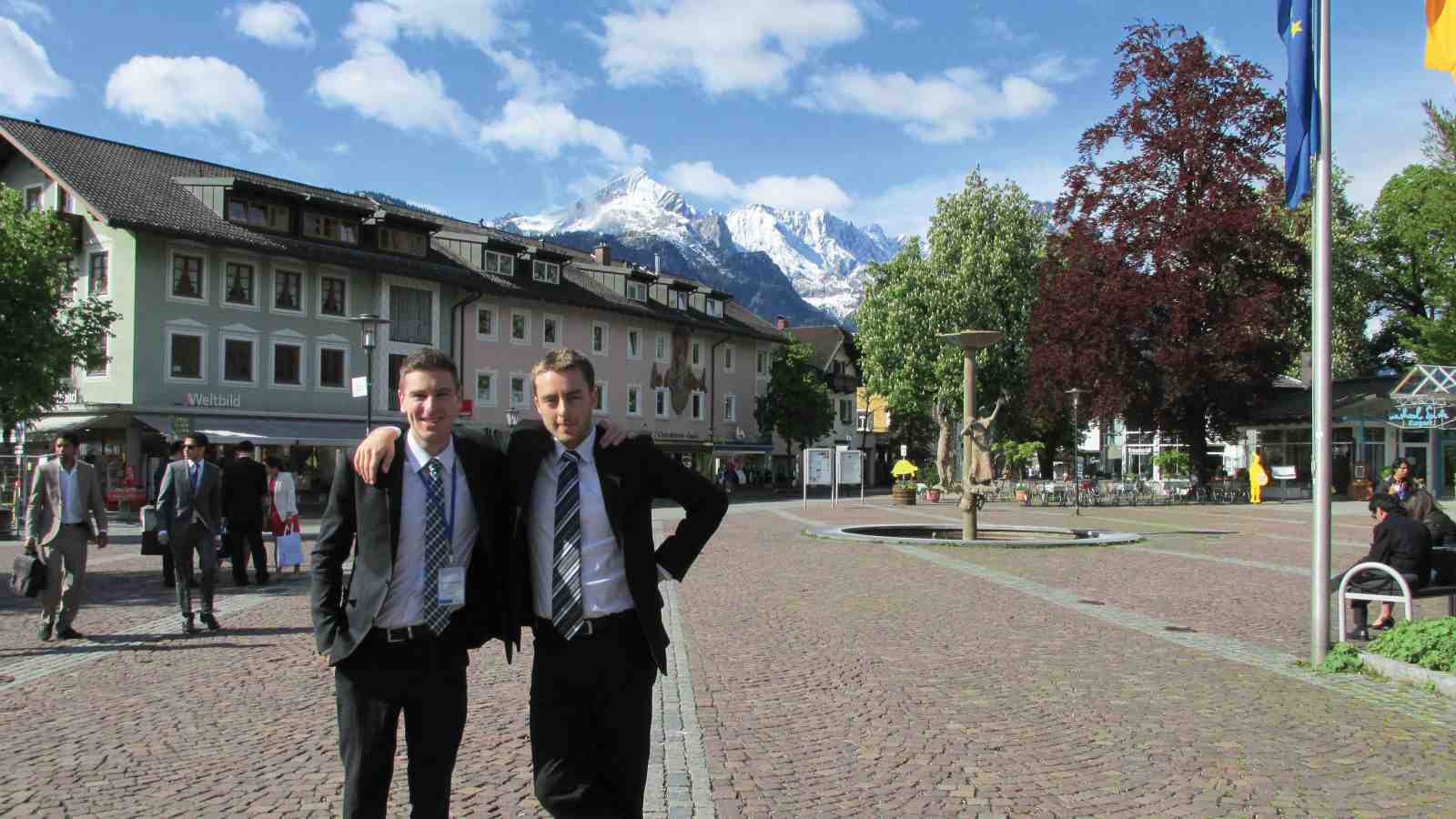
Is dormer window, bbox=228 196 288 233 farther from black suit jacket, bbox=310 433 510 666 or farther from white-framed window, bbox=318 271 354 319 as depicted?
black suit jacket, bbox=310 433 510 666

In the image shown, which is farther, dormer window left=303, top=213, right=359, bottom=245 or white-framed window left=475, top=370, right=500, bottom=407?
white-framed window left=475, top=370, right=500, bottom=407

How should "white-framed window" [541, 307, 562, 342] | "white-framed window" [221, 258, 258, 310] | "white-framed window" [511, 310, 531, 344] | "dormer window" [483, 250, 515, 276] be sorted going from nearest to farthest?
"white-framed window" [221, 258, 258, 310] < "dormer window" [483, 250, 515, 276] < "white-framed window" [511, 310, 531, 344] < "white-framed window" [541, 307, 562, 342]

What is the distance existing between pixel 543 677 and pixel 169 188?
1569 inches

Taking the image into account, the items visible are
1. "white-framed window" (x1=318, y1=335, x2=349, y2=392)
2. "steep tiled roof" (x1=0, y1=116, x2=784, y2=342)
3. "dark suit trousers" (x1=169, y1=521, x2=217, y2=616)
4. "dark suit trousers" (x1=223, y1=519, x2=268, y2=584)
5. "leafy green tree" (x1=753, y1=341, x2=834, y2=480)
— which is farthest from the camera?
"leafy green tree" (x1=753, y1=341, x2=834, y2=480)

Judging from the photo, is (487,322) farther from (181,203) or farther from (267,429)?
(181,203)

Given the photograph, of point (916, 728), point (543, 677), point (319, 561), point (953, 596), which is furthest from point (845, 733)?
point (953, 596)

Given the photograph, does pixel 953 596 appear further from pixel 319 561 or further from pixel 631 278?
pixel 631 278

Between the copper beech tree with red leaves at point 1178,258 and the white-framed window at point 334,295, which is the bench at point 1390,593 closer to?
the copper beech tree with red leaves at point 1178,258

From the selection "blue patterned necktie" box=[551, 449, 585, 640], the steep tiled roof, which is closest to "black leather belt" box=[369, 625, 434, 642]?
"blue patterned necktie" box=[551, 449, 585, 640]

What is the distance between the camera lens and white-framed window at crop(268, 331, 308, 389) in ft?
127

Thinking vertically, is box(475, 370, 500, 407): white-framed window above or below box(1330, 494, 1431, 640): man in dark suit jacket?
above

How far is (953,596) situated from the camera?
13.3 m

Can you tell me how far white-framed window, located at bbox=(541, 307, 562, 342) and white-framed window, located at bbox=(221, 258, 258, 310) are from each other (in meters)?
13.3

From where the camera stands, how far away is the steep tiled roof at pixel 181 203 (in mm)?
35594
